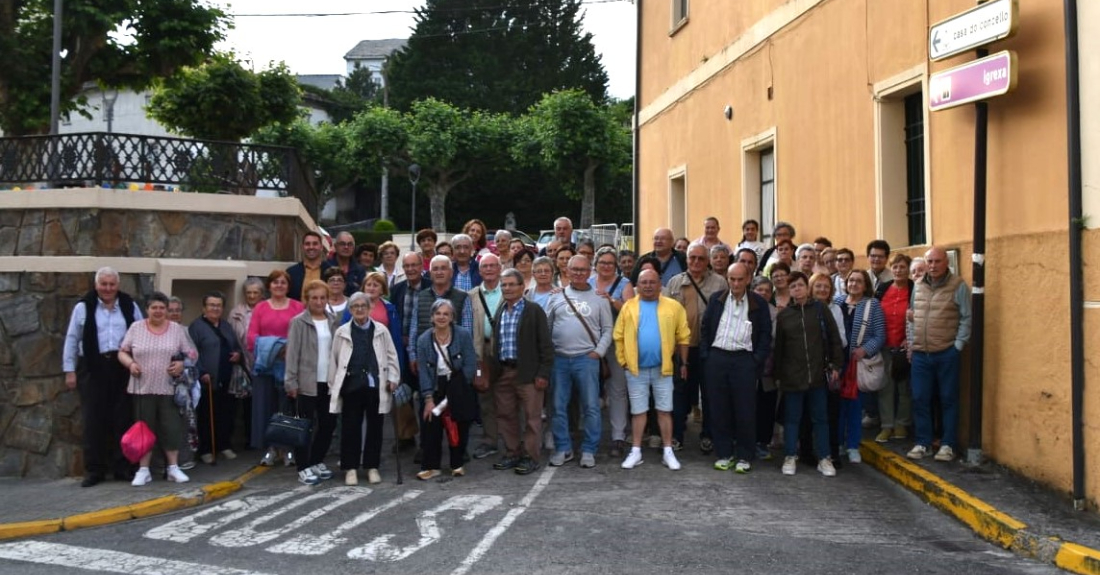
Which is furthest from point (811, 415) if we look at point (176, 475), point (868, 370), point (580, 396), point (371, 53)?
point (371, 53)

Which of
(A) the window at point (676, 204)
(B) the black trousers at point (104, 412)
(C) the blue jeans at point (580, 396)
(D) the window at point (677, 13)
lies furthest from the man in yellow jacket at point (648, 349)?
A: (D) the window at point (677, 13)

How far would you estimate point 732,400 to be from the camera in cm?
917

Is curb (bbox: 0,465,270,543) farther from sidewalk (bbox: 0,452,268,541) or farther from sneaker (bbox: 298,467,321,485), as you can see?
sneaker (bbox: 298,467,321,485)

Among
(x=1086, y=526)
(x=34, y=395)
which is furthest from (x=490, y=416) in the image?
(x=1086, y=526)

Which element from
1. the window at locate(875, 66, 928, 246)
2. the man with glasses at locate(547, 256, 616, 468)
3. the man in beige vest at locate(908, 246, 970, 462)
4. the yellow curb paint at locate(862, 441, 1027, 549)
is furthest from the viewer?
the window at locate(875, 66, 928, 246)

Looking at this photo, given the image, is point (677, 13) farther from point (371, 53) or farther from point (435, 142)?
point (371, 53)

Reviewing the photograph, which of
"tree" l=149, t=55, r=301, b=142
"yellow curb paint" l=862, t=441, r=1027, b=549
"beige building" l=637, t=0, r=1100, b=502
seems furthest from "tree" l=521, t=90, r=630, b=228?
"yellow curb paint" l=862, t=441, r=1027, b=549

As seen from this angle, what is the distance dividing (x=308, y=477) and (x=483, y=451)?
1.82 m

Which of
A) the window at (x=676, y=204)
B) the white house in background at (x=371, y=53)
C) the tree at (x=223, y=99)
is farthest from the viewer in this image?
the white house in background at (x=371, y=53)

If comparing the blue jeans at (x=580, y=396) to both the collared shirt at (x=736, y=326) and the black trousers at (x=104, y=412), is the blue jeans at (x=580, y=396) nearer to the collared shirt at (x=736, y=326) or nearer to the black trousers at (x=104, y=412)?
the collared shirt at (x=736, y=326)

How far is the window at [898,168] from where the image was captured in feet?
34.9

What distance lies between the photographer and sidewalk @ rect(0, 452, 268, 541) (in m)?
7.88

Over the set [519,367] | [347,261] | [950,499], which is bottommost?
[950,499]

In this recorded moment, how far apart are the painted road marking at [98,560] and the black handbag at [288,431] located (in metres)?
1.91
